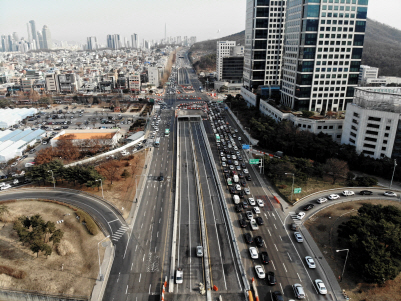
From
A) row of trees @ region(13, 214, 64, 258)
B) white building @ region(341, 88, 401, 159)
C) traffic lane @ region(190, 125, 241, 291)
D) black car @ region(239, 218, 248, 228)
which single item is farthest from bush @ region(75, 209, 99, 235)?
white building @ region(341, 88, 401, 159)

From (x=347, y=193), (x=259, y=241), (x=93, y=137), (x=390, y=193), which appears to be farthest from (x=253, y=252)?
(x=93, y=137)

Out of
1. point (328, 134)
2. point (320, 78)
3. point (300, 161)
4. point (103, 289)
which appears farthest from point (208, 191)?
point (320, 78)

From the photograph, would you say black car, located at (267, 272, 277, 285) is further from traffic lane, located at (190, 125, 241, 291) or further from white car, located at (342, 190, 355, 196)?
white car, located at (342, 190, 355, 196)

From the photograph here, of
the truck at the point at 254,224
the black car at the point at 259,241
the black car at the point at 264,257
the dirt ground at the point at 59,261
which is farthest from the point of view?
the truck at the point at 254,224

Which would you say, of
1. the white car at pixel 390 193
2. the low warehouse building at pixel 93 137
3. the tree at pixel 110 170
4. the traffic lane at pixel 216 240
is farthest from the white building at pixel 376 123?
the low warehouse building at pixel 93 137

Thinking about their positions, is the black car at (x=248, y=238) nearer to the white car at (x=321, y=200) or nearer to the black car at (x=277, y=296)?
the black car at (x=277, y=296)

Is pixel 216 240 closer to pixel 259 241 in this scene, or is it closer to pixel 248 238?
pixel 248 238

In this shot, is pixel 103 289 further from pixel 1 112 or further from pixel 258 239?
pixel 1 112
